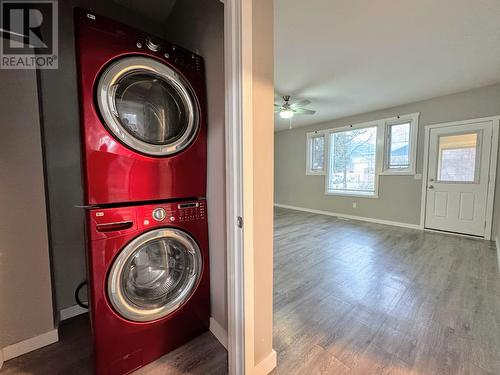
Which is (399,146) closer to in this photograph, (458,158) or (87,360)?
(458,158)

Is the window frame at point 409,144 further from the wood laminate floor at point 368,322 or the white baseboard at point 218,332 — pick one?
the white baseboard at point 218,332

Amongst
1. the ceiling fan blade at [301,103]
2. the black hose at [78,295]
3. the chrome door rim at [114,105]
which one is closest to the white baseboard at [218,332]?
the black hose at [78,295]

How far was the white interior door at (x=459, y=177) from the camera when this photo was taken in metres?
3.34

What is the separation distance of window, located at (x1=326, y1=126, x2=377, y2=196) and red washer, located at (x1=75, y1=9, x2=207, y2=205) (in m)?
4.50

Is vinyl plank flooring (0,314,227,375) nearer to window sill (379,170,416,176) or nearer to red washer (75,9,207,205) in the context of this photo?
red washer (75,9,207,205)

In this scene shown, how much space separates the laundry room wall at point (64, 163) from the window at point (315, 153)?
5.12m

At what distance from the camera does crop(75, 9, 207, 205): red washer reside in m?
0.96

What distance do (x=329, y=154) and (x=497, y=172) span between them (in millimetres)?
2865

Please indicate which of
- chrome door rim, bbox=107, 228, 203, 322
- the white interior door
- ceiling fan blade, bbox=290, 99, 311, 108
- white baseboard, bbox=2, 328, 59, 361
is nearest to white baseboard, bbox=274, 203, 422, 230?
the white interior door

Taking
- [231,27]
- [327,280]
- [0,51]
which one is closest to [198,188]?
[231,27]

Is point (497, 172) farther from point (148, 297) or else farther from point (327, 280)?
point (148, 297)

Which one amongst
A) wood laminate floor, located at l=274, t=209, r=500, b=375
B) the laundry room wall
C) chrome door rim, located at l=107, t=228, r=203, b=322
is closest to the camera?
chrome door rim, located at l=107, t=228, r=203, b=322

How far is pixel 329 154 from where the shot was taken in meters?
5.38

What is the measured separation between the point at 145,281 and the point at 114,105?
1003 millimetres
